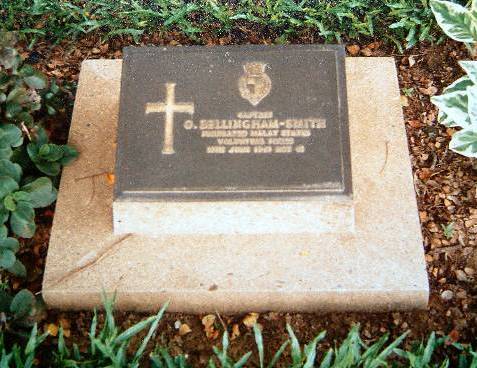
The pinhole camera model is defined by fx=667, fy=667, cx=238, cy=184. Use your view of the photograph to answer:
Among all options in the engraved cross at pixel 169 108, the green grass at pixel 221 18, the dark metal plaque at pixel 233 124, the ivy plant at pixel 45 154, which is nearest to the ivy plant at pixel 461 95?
the green grass at pixel 221 18

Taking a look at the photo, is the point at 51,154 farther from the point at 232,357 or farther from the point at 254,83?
the point at 232,357

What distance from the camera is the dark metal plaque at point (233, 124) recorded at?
265 centimetres

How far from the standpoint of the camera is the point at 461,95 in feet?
9.97

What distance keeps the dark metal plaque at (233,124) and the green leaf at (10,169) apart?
17.7 inches

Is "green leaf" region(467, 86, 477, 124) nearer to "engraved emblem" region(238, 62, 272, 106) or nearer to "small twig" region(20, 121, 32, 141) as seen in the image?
"engraved emblem" region(238, 62, 272, 106)

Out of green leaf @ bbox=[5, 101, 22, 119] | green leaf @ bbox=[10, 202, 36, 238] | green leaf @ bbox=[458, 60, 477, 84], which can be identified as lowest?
green leaf @ bbox=[10, 202, 36, 238]

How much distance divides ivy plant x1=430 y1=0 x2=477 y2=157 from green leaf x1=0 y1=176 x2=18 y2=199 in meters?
1.87

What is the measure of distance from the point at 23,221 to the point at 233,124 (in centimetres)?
95

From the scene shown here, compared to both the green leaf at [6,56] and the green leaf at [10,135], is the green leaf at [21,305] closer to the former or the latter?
the green leaf at [10,135]

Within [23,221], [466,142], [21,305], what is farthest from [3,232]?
[466,142]

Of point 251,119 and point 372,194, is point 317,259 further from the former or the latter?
point 251,119

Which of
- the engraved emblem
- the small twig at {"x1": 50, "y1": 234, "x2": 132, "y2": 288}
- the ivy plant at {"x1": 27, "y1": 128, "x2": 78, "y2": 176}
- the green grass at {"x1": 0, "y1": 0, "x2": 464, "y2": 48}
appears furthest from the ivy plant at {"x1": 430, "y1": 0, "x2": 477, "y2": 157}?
the ivy plant at {"x1": 27, "y1": 128, "x2": 78, "y2": 176}

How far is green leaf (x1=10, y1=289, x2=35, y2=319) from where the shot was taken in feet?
8.75

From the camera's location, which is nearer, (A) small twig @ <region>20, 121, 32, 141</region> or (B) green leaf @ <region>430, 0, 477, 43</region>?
(A) small twig @ <region>20, 121, 32, 141</region>
